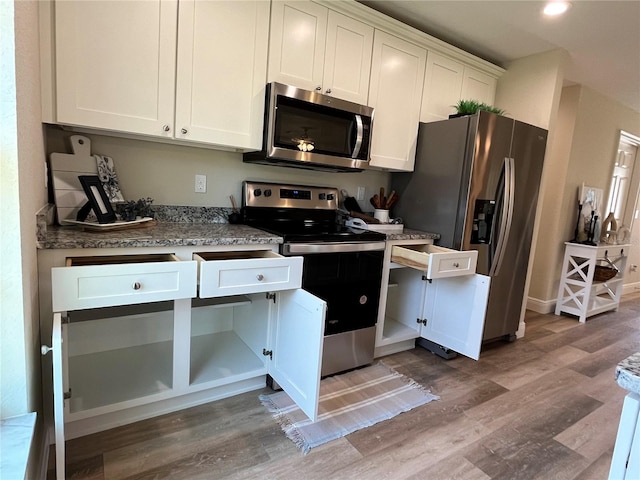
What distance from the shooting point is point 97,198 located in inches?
63.5

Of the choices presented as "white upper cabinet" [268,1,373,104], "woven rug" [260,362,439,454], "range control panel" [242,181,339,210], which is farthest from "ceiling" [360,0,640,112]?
"woven rug" [260,362,439,454]

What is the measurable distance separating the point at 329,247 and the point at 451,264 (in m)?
0.79

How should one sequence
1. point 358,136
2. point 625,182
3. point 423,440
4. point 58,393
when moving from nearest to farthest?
point 58,393
point 423,440
point 358,136
point 625,182

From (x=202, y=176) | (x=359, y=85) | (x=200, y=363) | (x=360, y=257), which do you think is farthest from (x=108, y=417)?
(x=359, y=85)

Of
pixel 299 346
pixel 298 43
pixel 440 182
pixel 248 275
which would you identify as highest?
pixel 298 43

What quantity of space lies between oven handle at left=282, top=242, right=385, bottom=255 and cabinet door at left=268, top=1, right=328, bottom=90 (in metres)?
0.95

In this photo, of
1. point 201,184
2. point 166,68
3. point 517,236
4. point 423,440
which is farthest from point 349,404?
point 166,68

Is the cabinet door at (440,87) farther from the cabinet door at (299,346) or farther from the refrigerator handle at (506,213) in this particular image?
the cabinet door at (299,346)

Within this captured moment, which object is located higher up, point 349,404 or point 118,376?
point 118,376

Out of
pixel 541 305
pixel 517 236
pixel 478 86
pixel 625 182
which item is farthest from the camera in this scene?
pixel 625 182

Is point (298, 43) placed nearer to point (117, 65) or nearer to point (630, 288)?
point (117, 65)

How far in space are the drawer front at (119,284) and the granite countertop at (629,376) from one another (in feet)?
4.42

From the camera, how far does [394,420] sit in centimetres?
180

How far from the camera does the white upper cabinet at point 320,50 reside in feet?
6.50
